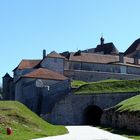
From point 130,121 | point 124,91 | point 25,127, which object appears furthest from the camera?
point 124,91

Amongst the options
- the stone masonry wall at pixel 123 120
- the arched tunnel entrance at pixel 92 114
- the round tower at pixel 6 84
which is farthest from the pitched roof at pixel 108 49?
the stone masonry wall at pixel 123 120

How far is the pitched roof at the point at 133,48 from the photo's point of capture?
304ft

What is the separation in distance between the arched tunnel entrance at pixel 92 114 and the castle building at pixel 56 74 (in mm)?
4382

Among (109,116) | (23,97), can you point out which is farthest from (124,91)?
(23,97)


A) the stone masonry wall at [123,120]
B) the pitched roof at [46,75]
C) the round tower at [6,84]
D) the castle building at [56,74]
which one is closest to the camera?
the stone masonry wall at [123,120]

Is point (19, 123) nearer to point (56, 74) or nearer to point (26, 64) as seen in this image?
point (56, 74)

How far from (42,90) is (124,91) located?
52.9 feet

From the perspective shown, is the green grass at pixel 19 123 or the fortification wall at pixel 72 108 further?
the fortification wall at pixel 72 108

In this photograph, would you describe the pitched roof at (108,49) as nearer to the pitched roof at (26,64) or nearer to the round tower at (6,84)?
the pitched roof at (26,64)

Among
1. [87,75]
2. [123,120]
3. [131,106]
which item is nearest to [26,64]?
[87,75]

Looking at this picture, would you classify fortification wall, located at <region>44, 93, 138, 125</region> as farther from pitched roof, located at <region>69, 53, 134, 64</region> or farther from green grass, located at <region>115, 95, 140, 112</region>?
pitched roof, located at <region>69, 53, 134, 64</region>

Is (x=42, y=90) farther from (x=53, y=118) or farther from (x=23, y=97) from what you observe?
(x=53, y=118)

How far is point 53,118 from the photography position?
53312 mm

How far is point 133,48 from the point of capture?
311 feet
